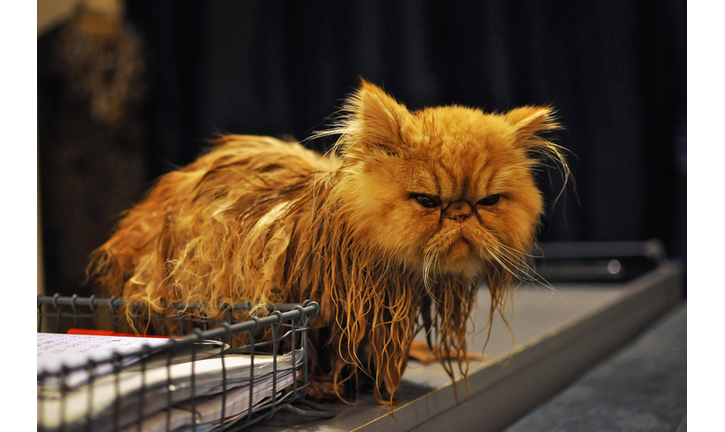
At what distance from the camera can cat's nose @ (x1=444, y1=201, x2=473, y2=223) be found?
1.78ft

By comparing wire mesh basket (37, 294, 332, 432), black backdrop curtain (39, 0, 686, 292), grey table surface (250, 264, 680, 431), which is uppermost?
black backdrop curtain (39, 0, 686, 292)

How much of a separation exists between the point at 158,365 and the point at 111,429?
58mm

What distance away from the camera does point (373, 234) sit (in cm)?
55

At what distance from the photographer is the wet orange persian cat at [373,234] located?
21.4 inches

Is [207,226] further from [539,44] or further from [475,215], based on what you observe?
[539,44]

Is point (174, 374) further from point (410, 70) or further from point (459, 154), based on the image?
point (410, 70)

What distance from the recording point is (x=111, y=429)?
0.39m

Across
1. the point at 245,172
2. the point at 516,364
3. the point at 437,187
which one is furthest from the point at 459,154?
the point at 516,364

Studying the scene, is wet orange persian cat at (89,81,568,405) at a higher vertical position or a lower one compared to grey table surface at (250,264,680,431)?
higher

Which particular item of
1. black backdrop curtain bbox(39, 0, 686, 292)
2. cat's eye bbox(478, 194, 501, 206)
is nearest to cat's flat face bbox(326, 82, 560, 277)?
cat's eye bbox(478, 194, 501, 206)

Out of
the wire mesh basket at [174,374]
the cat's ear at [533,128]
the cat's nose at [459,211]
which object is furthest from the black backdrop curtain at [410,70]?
the wire mesh basket at [174,374]

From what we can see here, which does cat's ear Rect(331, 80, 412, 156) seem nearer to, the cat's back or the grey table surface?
the cat's back

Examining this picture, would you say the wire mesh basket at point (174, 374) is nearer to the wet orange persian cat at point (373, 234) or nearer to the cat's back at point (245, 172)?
the wet orange persian cat at point (373, 234)
